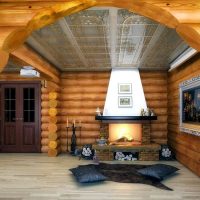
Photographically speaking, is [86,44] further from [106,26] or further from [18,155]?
[18,155]

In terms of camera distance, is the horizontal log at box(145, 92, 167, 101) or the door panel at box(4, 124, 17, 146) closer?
the horizontal log at box(145, 92, 167, 101)

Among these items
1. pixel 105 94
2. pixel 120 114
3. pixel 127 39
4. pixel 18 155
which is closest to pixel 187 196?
pixel 127 39

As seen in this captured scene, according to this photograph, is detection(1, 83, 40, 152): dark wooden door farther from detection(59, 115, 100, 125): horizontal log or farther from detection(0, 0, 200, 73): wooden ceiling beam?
detection(0, 0, 200, 73): wooden ceiling beam

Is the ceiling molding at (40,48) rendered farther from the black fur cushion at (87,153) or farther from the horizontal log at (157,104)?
the horizontal log at (157,104)

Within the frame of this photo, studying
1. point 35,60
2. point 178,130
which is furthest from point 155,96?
point 35,60

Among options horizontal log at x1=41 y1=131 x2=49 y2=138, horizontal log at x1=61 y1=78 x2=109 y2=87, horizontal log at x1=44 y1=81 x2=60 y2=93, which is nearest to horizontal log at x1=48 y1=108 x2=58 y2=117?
horizontal log at x1=44 y1=81 x2=60 y2=93

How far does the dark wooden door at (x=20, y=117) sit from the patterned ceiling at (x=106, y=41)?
2.06 m

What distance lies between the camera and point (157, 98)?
931 centimetres

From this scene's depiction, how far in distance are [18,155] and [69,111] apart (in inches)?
88.5

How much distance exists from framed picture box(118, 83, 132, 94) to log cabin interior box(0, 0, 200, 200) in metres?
0.03

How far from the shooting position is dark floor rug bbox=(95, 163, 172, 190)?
5.66 metres

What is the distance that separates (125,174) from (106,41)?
10.1 ft

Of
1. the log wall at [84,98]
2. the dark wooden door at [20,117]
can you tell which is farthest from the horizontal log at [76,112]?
the dark wooden door at [20,117]

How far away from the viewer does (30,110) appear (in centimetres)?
954
